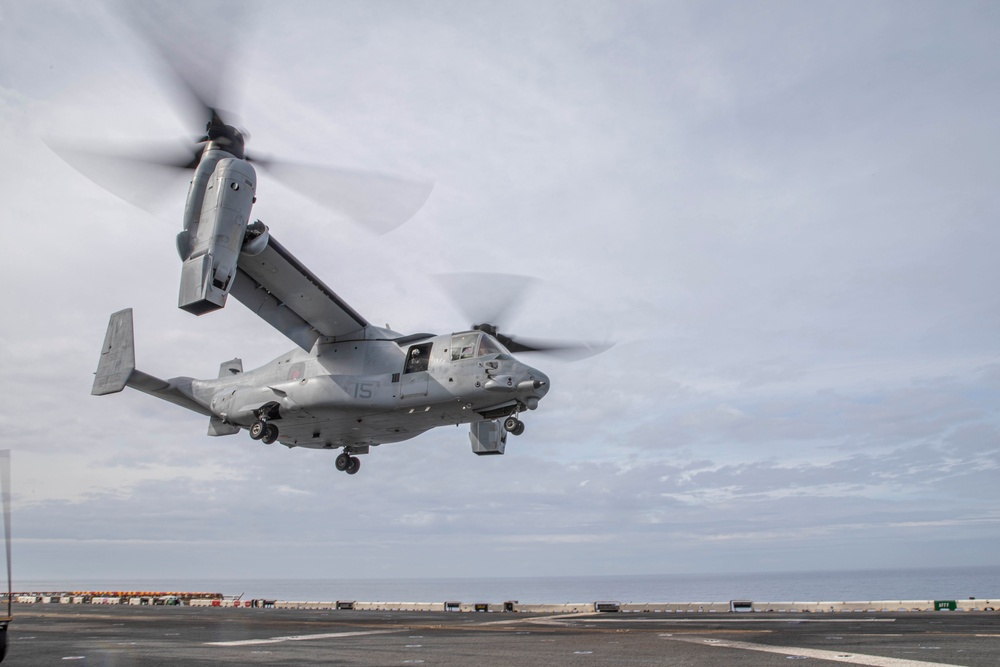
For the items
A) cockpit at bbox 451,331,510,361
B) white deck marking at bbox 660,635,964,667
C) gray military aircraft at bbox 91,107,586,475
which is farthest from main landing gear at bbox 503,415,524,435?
white deck marking at bbox 660,635,964,667

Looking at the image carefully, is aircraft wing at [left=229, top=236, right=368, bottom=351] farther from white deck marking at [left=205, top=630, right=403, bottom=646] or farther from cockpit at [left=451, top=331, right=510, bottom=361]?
white deck marking at [left=205, top=630, right=403, bottom=646]

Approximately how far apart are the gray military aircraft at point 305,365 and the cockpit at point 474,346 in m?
0.04

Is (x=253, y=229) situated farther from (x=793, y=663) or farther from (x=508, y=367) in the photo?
(x=793, y=663)

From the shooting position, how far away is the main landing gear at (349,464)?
28188mm

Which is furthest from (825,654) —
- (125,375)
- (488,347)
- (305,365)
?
(125,375)

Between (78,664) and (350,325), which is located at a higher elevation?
(350,325)

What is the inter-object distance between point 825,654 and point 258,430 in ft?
59.3

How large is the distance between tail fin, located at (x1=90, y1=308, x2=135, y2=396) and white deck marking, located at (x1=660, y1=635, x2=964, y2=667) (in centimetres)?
2013

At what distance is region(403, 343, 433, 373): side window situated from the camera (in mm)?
22938

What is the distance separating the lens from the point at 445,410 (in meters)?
22.9

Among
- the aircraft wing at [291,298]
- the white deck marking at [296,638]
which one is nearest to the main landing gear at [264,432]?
the aircraft wing at [291,298]

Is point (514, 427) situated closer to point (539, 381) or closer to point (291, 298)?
point (539, 381)

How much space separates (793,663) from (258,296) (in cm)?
1857

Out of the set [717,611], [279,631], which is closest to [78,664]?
[279,631]
